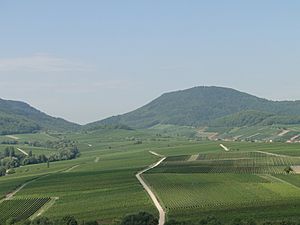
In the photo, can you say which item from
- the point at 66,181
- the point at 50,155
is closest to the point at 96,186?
the point at 66,181

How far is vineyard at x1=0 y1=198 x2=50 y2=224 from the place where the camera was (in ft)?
243

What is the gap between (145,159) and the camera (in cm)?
14262

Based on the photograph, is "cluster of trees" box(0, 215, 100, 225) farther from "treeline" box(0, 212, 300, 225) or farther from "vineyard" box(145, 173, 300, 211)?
"vineyard" box(145, 173, 300, 211)

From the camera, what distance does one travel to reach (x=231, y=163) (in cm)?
12044

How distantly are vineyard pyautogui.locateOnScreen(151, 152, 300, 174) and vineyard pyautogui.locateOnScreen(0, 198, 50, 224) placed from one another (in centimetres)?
3418

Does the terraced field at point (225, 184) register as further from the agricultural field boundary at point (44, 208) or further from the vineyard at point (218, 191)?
the agricultural field boundary at point (44, 208)

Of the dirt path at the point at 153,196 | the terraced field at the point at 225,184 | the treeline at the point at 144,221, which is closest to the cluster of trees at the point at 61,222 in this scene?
the treeline at the point at 144,221

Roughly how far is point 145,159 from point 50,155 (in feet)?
138

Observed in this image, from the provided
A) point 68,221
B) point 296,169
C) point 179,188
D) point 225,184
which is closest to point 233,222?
point 68,221

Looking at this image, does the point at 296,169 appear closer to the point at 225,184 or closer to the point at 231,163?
the point at 231,163

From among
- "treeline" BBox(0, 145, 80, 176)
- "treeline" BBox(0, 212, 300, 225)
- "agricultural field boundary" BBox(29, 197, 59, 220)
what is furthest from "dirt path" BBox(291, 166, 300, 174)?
"treeline" BBox(0, 145, 80, 176)

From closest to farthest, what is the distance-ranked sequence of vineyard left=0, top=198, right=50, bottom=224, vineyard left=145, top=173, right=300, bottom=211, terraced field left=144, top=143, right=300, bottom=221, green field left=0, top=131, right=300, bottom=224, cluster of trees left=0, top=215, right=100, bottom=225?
1. cluster of trees left=0, top=215, right=100, bottom=225
2. green field left=0, top=131, right=300, bottom=224
3. terraced field left=144, top=143, right=300, bottom=221
4. vineyard left=145, top=173, right=300, bottom=211
5. vineyard left=0, top=198, right=50, bottom=224

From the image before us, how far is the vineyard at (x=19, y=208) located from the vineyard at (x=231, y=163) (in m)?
34.2

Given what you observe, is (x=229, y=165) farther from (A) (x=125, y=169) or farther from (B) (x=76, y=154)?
(B) (x=76, y=154)
